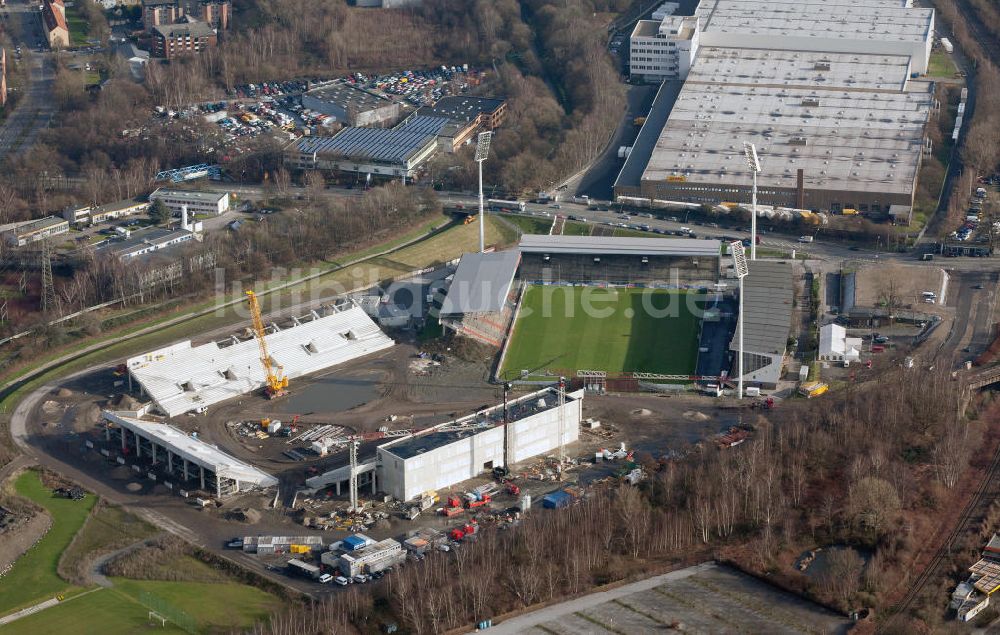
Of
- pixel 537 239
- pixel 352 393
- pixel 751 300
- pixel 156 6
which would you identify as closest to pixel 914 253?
pixel 751 300

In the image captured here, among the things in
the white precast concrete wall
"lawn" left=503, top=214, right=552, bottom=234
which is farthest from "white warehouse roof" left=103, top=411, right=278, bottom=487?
"lawn" left=503, top=214, right=552, bottom=234

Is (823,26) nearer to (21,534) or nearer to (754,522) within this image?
(754,522)

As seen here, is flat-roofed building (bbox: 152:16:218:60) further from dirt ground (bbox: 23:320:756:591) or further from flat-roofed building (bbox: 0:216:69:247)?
dirt ground (bbox: 23:320:756:591)

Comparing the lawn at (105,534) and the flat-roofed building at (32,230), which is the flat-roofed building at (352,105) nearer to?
the flat-roofed building at (32,230)

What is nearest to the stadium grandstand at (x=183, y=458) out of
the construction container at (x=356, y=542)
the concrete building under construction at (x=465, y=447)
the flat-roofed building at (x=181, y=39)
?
the concrete building under construction at (x=465, y=447)

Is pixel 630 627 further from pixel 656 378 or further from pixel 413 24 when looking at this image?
pixel 413 24

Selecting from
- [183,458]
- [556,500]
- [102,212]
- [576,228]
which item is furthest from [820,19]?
[183,458]
